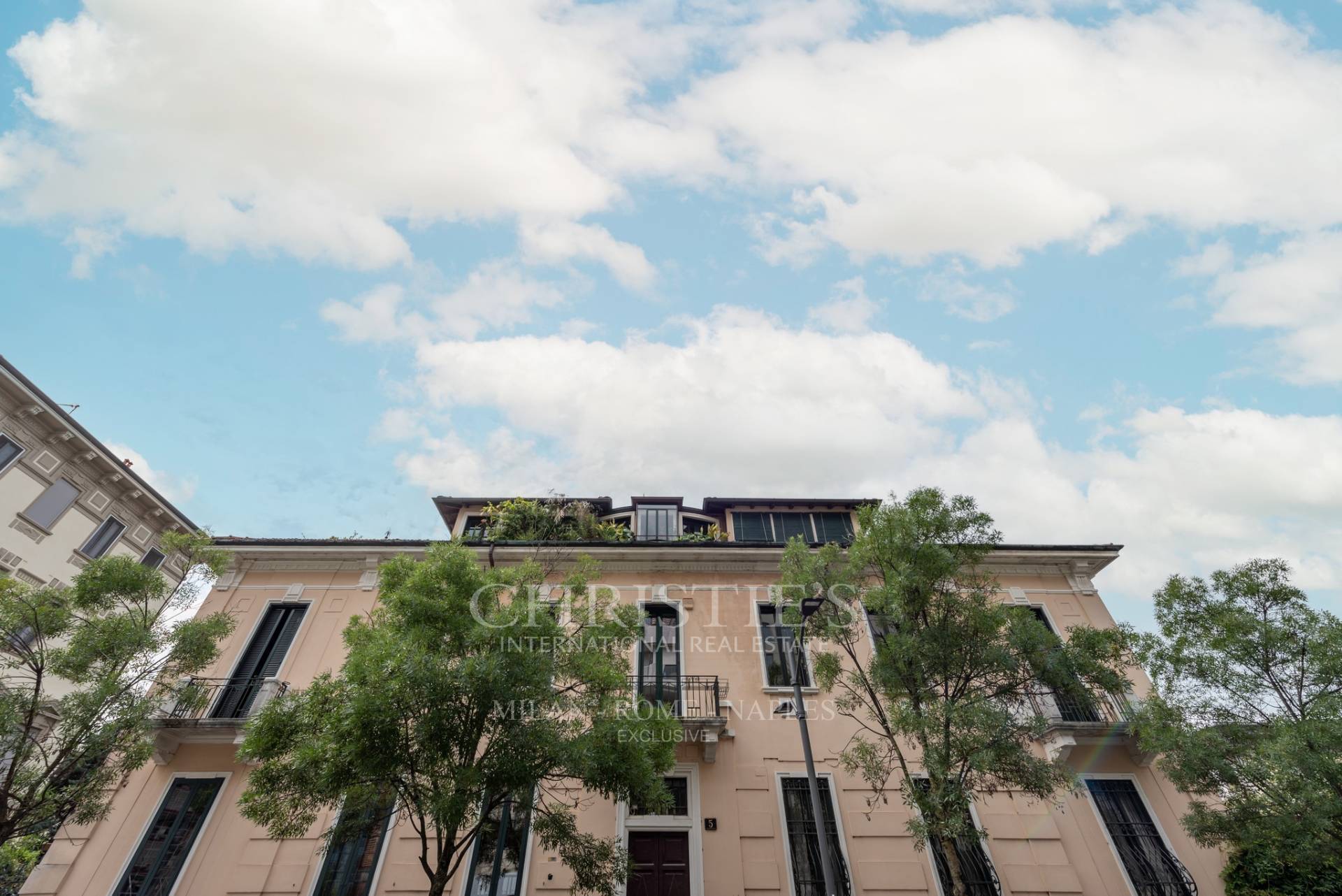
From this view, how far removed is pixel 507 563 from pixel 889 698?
9330mm

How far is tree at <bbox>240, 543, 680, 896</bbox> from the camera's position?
8.30 m

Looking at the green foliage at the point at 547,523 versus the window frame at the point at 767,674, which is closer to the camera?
the window frame at the point at 767,674

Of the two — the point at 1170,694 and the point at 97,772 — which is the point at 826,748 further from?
the point at 97,772

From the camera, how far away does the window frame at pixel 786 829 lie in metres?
10.9

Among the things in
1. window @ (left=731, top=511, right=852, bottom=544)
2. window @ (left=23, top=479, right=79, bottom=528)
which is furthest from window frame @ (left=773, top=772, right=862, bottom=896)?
window @ (left=23, top=479, right=79, bottom=528)

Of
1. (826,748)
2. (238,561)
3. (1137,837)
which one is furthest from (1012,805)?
(238,561)

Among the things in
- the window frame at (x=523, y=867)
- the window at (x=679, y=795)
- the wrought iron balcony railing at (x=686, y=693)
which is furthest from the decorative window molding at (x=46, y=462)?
the window at (x=679, y=795)

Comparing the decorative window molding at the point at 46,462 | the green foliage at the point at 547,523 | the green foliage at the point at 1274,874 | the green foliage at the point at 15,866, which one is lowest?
the green foliage at the point at 1274,874

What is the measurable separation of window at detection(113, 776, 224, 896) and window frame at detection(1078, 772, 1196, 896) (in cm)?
48

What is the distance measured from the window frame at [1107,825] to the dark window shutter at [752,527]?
851 centimetres

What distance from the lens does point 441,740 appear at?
335 inches

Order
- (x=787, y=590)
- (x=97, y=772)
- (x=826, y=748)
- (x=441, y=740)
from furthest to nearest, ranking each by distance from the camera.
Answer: (x=826, y=748)
(x=787, y=590)
(x=97, y=772)
(x=441, y=740)

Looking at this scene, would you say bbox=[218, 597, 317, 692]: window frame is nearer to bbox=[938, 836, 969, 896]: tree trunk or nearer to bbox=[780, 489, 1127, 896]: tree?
bbox=[780, 489, 1127, 896]: tree

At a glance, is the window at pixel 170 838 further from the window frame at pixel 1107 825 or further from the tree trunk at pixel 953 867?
the tree trunk at pixel 953 867
